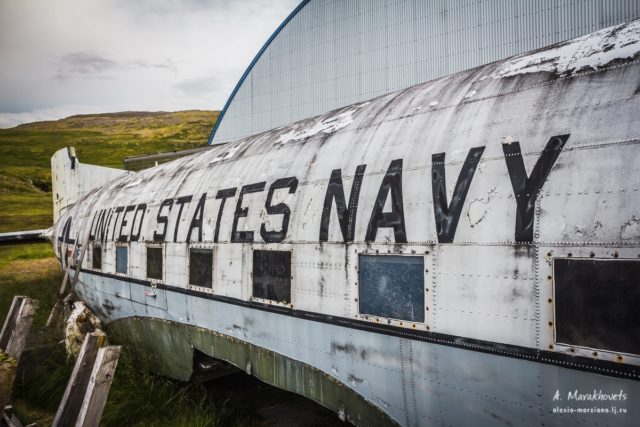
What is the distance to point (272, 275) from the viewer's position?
5141 mm

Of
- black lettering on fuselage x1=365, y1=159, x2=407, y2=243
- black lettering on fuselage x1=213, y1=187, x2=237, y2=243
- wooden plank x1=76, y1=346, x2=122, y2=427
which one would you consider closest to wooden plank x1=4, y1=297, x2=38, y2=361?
wooden plank x1=76, y1=346, x2=122, y2=427

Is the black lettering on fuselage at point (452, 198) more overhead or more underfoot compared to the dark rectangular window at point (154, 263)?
more overhead

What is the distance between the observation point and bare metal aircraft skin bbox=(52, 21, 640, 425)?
2756 mm

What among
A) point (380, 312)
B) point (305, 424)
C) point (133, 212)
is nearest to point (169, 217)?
point (133, 212)

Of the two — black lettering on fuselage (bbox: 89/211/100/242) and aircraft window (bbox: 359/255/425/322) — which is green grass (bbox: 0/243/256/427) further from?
aircraft window (bbox: 359/255/425/322)

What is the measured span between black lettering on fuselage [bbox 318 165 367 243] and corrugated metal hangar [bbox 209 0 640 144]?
26.9 feet

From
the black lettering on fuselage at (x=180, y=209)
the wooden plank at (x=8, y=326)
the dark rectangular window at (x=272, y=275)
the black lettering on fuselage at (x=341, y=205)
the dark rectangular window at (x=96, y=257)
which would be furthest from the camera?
the dark rectangular window at (x=96, y=257)

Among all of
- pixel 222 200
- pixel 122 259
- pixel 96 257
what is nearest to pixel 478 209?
pixel 222 200

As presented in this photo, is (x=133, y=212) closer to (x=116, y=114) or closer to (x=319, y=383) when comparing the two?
(x=319, y=383)

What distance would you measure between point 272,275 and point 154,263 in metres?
3.44

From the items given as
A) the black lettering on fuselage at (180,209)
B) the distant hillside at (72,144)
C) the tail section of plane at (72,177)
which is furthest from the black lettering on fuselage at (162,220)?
the distant hillside at (72,144)

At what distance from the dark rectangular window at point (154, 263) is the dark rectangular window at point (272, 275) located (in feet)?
9.37

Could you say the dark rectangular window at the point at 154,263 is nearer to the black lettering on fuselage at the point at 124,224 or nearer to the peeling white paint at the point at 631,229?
the black lettering on fuselage at the point at 124,224

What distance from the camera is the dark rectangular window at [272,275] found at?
4.94 meters
